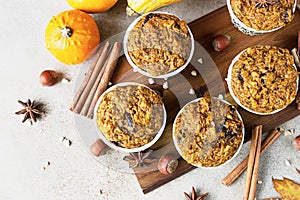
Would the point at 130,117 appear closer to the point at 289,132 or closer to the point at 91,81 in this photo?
the point at 91,81

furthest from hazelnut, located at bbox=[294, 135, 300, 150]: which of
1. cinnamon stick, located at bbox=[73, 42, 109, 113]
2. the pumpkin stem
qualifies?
the pumpkin stem

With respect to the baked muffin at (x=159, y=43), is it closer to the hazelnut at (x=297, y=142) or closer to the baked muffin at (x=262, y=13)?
the baked muffin at (x=262, y=13)

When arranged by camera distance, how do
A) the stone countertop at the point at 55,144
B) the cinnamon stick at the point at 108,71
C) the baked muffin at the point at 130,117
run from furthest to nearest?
the stone countertop at the point at 55,144, the cinnamon stick at the point at 108,71, the baked muffin at the point at 130,117

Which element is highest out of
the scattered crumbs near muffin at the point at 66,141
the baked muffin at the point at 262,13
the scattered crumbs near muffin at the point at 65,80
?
the baked muffin at the point at 262,13

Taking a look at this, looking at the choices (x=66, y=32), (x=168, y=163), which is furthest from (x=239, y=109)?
(x=66, y=32)

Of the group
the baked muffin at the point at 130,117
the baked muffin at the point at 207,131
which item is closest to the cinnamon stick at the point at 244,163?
the baked muffin at the point at 207,131
